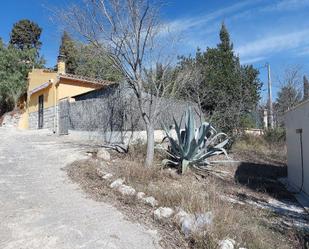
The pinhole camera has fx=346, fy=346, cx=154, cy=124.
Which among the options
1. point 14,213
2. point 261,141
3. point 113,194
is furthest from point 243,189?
point 261,141

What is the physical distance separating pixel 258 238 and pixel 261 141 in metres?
14.4

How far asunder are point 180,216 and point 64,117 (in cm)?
1488

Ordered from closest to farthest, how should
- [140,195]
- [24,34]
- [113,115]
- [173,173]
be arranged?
[140,195]
[173,173]
[113,115]
[24,34]

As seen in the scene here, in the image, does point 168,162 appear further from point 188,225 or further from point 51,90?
point 51,90

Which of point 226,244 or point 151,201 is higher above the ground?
point 151,201

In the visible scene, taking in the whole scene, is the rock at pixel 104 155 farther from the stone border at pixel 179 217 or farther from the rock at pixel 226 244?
the rock at pixel 226 244

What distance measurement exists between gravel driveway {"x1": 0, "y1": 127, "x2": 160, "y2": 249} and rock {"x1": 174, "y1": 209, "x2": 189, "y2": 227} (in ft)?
1.43

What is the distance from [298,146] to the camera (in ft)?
33.9

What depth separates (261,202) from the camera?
26.7 feet

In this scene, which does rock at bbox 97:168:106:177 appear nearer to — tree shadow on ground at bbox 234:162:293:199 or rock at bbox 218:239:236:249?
tree shadow on ground at bbox 234:162:293:199

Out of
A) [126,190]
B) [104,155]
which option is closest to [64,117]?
[104,155]

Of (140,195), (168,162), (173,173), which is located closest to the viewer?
(140,195)

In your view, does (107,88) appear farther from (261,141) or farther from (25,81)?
(25,81)

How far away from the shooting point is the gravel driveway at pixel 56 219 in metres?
4.75
